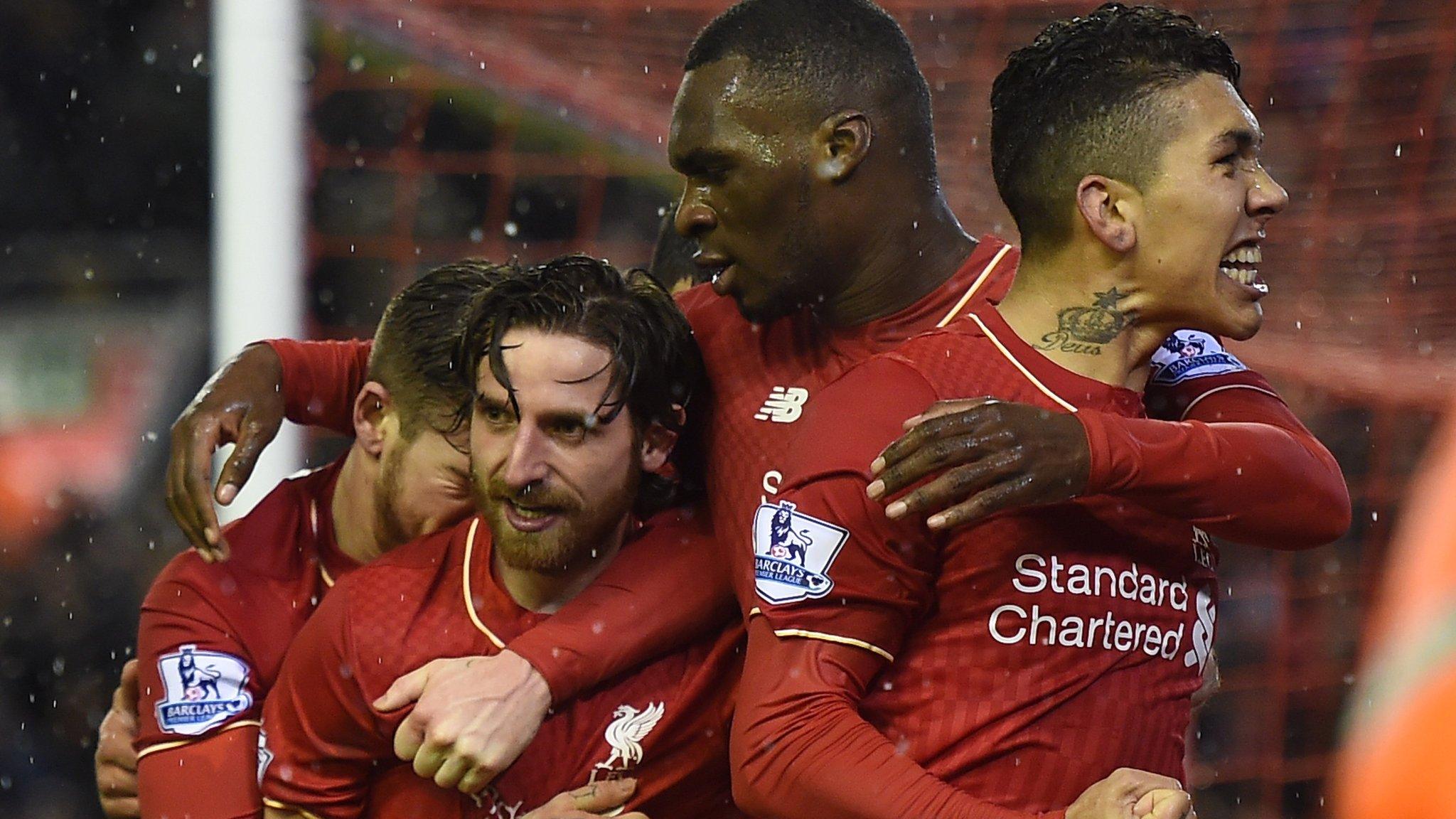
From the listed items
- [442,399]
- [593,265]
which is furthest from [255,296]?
[593,265]

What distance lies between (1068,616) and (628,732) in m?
0.65

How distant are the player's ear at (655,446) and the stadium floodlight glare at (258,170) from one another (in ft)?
6.51

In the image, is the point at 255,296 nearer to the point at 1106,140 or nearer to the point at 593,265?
the point at 593,265

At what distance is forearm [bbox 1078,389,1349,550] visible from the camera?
1.96 meters

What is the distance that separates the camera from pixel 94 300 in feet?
19.4

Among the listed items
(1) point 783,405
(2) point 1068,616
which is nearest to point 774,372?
(1) point 783,405

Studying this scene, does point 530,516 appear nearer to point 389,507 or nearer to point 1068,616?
point 389,507

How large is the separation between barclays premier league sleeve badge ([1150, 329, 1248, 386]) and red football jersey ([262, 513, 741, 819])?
0.64 meters

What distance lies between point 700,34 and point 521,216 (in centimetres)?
291

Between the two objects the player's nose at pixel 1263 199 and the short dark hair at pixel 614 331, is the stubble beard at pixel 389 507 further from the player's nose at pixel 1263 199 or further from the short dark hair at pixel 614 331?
the player's nose at pixel 1263 199

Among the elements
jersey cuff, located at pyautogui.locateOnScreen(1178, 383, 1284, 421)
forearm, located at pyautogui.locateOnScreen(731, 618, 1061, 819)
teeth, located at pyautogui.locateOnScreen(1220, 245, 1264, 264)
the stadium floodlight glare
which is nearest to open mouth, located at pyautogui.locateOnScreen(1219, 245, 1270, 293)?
teeth, located at pyautogui.locateOnScreen(1220, 245, 1264, 264)

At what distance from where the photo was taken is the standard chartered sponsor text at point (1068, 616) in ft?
6.80

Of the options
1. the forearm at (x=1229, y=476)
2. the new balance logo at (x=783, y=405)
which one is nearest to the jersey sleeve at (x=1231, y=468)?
the forearm at (x=1229, y=476)

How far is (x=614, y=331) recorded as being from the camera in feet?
8.16
